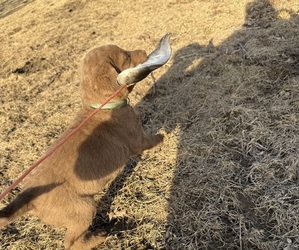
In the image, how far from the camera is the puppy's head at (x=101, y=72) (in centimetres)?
320

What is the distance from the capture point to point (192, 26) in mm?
6320

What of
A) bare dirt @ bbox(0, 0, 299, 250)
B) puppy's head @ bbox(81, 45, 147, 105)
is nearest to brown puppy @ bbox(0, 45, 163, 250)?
puppy's head @ bbox(81, 45, 147, 105)

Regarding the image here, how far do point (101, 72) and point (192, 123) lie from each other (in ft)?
5.13

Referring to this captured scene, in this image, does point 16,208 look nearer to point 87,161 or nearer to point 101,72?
point 87,161

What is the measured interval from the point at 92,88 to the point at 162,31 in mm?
3604

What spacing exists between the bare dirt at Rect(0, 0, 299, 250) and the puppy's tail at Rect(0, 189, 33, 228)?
0.93 metres

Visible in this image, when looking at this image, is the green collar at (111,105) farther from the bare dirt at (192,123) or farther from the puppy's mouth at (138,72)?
the bare dirt at (192,123)

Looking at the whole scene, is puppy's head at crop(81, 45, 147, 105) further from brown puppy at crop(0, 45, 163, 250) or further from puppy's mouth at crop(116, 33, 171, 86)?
puppy's mouth at crop(116, 33, 171, 86)

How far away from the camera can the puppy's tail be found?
255cm

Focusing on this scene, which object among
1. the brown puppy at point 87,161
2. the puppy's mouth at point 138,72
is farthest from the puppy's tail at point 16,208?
the puppy's mouth at point 138,72

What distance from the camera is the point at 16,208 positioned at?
8.68ft

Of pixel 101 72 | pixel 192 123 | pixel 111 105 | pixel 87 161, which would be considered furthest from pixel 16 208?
pixel 192 123

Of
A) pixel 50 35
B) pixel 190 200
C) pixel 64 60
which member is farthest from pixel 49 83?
pixel 190 200

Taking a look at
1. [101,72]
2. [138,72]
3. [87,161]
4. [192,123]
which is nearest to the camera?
[138,72]
